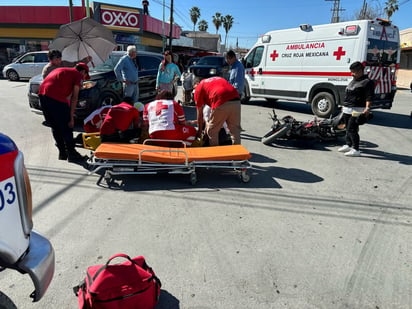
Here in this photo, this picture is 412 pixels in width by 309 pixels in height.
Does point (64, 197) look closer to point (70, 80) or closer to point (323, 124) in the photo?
point (70, 80)

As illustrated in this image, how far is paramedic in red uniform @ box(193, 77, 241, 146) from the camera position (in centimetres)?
→ 517

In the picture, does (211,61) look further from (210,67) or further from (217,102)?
(217,102)

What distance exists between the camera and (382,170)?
559cm

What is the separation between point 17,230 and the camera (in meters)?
1.59

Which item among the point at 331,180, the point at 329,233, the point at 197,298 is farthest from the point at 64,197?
the point at 331,180

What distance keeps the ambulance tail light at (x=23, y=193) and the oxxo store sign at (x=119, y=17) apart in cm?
2809

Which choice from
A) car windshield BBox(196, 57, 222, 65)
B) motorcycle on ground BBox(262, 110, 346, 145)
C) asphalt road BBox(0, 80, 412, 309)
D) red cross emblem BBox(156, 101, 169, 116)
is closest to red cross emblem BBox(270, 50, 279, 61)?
motorcycle on ground BBox(262, 110, 346, 145)

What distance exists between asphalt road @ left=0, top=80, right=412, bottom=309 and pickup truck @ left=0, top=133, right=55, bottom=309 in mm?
877

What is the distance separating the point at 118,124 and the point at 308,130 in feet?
13.5

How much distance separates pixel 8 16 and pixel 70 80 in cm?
2683

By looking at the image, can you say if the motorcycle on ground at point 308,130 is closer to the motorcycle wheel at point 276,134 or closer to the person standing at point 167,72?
the motorcycle wheel at point 276,134

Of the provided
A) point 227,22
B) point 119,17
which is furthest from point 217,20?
point 119,17

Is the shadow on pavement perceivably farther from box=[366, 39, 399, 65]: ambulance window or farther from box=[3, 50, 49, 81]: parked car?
box=[3, 50, 49, 81]: parked car

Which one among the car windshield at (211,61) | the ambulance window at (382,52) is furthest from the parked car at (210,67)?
the ambulance window at (382,52)
